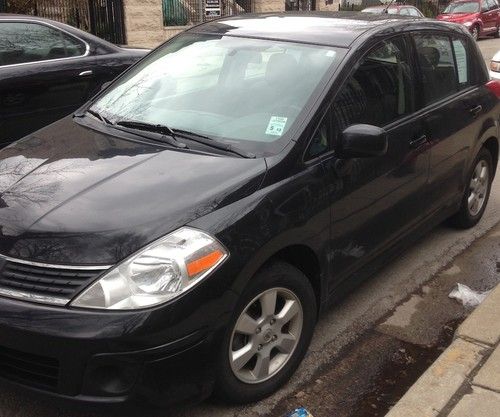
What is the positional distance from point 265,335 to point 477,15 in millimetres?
24177

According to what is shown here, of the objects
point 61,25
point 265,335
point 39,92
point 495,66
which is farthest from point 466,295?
point 495,66

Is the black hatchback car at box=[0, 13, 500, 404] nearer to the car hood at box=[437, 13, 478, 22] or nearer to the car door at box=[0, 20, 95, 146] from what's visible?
the car door at box=[0, 20, 95, 146]

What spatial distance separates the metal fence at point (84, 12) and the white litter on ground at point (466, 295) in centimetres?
1130

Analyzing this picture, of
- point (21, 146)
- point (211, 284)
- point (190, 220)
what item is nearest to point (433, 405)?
point (211, 284)

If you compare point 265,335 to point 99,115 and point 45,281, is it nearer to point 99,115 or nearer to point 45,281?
point 45,281

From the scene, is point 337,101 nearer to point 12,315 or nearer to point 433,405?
point 433,405

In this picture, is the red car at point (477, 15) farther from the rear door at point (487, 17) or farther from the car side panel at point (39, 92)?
the car side panel at point (39, 92)

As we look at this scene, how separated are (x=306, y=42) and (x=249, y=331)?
170 cm

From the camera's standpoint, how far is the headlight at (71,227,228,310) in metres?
2.27

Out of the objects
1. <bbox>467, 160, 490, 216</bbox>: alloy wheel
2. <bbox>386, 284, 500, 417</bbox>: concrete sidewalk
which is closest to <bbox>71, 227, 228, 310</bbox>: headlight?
<bbox>386, 284, 500, 417</bbox>: concrete sidewalk

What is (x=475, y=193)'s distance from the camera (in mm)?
5031

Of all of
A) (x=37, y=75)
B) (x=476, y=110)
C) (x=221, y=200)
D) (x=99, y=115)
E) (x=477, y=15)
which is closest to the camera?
(x=221, y=200)

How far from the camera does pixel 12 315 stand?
2.28 m

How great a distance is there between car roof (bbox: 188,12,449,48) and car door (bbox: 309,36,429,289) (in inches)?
5.7
